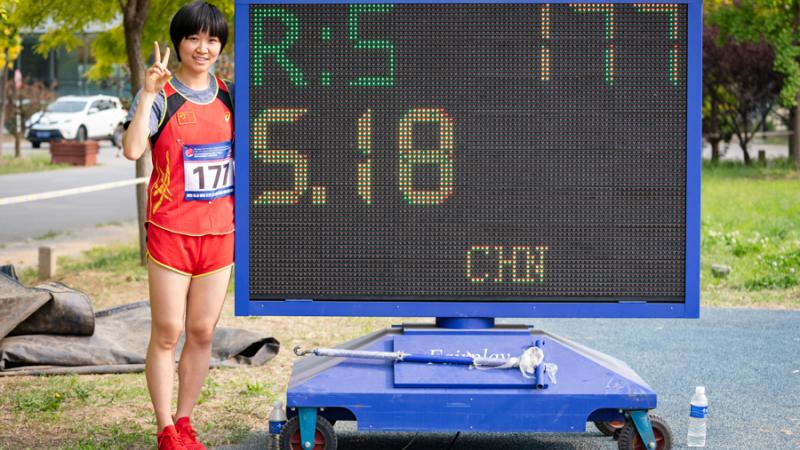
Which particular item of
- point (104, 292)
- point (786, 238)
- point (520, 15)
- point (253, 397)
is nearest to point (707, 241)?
point (786, 238)

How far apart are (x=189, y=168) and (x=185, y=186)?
7 cm

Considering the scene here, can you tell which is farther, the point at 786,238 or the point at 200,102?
the point at 786,238

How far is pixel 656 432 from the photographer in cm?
531

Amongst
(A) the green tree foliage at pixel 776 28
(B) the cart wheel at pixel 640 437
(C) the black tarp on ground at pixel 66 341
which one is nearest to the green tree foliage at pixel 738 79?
(A) the green tree foliage at pixel 776 28

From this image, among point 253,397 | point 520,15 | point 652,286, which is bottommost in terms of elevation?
point 253,397

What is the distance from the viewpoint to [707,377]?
7445mm

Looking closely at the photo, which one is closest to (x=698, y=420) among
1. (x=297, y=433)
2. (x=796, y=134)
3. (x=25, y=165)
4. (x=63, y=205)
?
(x=297, y=433)

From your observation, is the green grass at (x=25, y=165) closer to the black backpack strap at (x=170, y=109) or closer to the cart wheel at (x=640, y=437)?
the black backpack strap at (x=170, y=109)

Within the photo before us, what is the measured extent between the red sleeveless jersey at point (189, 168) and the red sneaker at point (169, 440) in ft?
2.71

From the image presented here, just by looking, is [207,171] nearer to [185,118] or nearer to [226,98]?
[185,118]

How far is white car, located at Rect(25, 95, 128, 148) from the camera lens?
125 ft

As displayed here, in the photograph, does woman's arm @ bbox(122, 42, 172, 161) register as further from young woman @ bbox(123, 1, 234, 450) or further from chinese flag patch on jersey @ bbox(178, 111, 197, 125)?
chinese flag patch on jersey @ bbox(178, 111, 197, 125)

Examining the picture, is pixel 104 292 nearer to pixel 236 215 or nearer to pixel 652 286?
pixel 236 215

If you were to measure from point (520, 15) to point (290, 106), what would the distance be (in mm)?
1018
